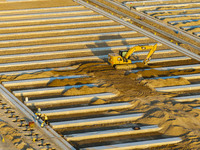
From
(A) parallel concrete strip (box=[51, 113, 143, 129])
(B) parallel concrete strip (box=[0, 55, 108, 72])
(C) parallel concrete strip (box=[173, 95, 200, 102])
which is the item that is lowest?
(B) parallel concrete strip (box=[0, 55, 108, 72])

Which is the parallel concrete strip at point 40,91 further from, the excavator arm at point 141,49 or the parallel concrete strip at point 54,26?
the parallel concrete strip at point 54,26

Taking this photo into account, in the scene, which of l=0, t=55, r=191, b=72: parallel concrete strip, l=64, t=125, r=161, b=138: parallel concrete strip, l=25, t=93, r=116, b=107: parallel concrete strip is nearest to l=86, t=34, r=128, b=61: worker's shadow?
l=0, t=55, r=191, b=72: parallel concrete strip

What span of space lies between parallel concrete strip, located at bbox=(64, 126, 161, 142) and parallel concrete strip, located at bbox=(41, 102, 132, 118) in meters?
2.99

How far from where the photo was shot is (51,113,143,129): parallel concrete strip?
2252 cm

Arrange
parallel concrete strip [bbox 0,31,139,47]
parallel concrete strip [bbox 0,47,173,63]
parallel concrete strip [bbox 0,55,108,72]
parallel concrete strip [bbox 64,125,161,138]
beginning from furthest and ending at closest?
parallel concrete strip [bbox 0,31,139,47]
parallel concrete strip [bbox 0,47,173,63]
parallel concrete strip [bbox 0,55,108,72]
parallel concrete strip [bbox 64,125,161,138]

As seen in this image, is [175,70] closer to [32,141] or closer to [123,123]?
[123,123]

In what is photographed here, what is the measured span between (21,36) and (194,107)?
20.3 m

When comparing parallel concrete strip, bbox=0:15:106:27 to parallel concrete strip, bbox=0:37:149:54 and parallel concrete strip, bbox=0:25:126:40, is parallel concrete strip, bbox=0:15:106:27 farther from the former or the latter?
parallel concrete strip, bbox=0:37:149:54

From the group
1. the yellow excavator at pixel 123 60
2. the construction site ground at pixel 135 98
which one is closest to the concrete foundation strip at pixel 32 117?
the construction site ground at pixel 135 98

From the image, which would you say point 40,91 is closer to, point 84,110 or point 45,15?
point 84,110

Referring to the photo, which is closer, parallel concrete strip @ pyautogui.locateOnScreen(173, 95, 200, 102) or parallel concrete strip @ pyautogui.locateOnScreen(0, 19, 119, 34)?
parallel concrete strip @ pyautogui.locateOnScreen(173, 95, 200, 102)

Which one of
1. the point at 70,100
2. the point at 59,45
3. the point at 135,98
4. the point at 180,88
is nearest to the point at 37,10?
the point at 59,45

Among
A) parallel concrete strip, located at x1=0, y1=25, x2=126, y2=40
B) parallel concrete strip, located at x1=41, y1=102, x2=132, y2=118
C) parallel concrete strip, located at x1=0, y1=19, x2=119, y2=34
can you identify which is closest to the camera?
parallel concrete strip, located at x1=41, y1=102, x2=132, y2=118

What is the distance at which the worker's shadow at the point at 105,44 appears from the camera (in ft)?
115
